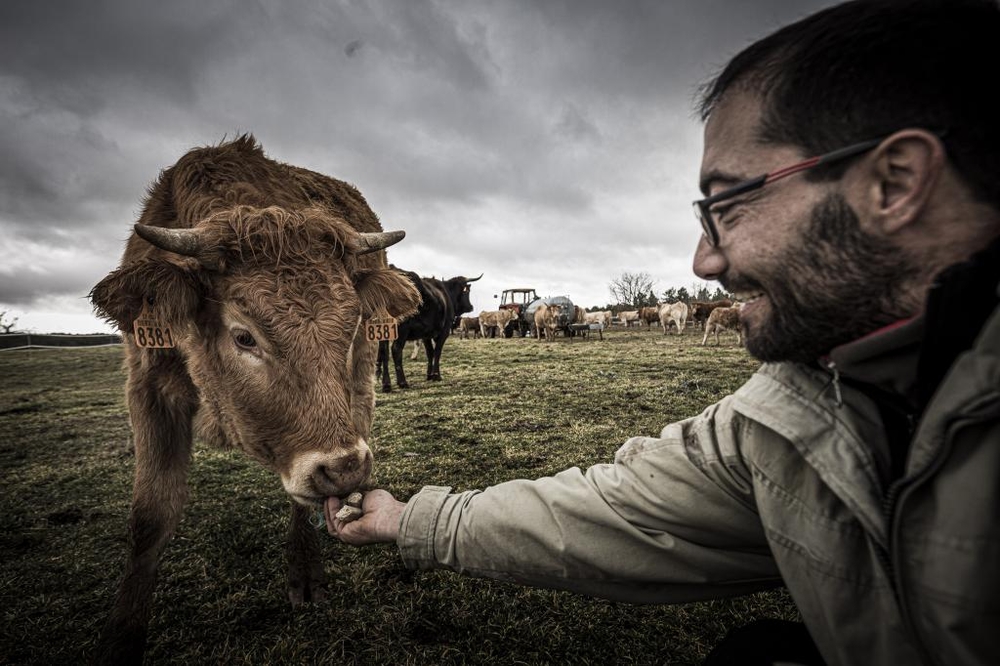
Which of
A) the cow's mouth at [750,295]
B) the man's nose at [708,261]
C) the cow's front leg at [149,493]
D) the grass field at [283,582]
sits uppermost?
the man's nose at [708,261]

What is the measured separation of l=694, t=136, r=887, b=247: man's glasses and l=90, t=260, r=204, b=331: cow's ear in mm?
2512

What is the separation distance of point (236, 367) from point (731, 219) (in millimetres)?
2389

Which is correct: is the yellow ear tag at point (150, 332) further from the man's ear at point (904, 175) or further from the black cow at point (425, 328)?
the black cow at point (425, 328)

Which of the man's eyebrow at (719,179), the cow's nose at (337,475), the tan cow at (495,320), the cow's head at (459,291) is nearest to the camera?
the man's eyebrow at (719,179)

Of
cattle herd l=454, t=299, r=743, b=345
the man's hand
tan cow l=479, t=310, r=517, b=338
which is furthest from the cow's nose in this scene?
tan cow l=479, t=310, r=517, b=338

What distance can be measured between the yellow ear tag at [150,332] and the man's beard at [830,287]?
2.92m

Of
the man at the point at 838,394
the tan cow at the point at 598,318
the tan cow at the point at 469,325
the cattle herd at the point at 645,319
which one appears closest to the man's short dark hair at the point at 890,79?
the man at the point at 838,394

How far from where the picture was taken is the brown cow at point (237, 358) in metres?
2.09

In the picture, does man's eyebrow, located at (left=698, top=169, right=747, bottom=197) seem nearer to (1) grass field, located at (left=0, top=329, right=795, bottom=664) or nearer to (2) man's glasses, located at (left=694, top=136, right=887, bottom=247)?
(2) man's glasses, located at (left=694, top=136, right=887, bottom=247)

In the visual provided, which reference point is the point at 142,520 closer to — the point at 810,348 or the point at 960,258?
the point at 810,348

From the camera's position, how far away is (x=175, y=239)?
86.4 inches

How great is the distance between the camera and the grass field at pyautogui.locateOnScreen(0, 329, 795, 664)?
7.55 ft

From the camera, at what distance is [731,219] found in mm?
1326

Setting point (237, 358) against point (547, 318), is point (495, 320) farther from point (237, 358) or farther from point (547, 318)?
point (237, 358)
